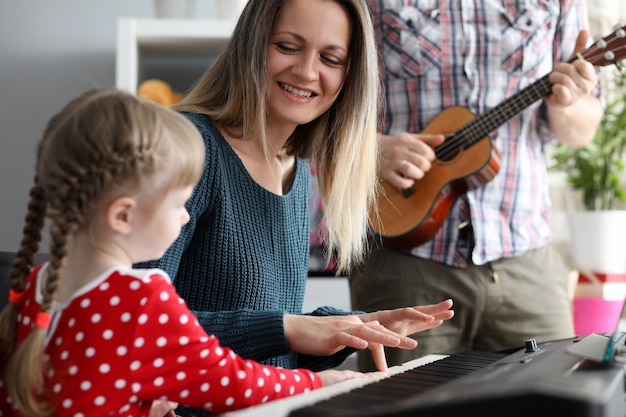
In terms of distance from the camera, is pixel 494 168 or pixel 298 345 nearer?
pixel 298 345

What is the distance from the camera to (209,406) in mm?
909

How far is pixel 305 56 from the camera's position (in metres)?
1.42

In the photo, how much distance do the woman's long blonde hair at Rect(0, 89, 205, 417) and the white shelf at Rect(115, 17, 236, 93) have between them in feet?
4.29

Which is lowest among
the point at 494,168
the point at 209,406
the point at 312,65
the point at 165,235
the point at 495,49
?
the point at 209,406

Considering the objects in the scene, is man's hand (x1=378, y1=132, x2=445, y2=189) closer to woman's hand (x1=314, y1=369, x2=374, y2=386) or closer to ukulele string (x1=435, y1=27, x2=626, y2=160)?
ukulele string (x1=435, y1=27, x2=626, y2=160)

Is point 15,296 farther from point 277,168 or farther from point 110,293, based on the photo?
point 277,168

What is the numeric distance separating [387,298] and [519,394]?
1.22 metres

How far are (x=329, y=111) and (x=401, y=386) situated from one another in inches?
30.0

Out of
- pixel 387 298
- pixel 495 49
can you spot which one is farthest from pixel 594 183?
pixel 387 298

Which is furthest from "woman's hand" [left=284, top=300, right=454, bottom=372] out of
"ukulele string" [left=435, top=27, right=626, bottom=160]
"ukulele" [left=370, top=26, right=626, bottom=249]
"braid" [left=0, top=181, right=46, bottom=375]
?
"ukulele string" [left=435, top=27, right=626, bottom=160]

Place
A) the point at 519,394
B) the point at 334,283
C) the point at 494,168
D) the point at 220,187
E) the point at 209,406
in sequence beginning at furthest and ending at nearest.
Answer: the point at 334,283
the point at 494,168
the point at 220,187
the point at 209,406
the point at 519,394

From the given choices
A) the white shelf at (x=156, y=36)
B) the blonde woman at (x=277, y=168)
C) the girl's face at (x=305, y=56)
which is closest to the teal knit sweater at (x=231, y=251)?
the blonde woman at (x=277, y=168)

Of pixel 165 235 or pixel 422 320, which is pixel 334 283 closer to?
pixel 422 320

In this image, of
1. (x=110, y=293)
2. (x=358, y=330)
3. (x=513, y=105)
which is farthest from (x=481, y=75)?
(x=110, y=293)
